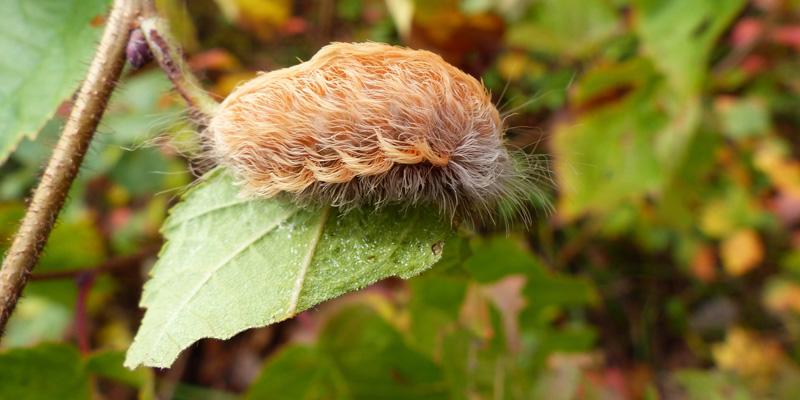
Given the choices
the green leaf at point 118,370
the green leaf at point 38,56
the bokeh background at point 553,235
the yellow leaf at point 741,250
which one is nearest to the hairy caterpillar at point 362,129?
Answer: the bokeh background at point 553,235

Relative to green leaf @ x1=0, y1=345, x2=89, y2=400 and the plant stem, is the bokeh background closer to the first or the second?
Answer: green leaf @ x1=0, y1=345, x2=89, y2=400

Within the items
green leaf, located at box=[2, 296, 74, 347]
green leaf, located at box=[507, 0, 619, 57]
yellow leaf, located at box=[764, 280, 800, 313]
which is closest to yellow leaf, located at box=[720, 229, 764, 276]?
yellow leaf, located at box=[764, 280, 800, 313]

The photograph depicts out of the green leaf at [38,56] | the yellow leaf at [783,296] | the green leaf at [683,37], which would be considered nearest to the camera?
the green leaf at [38,56]

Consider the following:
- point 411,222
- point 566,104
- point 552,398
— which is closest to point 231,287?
point 411,222

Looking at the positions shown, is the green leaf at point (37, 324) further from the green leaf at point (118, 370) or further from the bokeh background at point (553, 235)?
the green leaf at point (118, 370)

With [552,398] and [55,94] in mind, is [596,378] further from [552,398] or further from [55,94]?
[55,94]

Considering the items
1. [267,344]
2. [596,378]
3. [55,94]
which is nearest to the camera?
[55,94]
